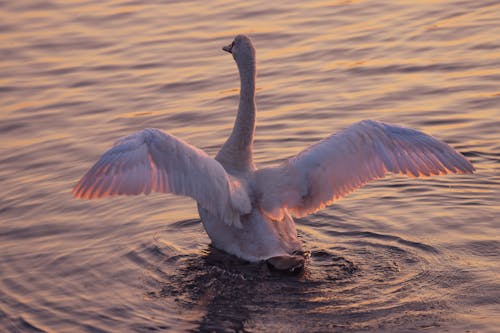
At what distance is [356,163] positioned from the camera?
9.09 m

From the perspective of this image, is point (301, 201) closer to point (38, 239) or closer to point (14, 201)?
point (38, 239)

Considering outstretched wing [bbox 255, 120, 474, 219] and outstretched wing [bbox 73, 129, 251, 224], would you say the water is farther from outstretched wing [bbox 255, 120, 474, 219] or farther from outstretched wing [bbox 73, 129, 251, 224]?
outstretched wing [bbox 73, 129, 251, 224]

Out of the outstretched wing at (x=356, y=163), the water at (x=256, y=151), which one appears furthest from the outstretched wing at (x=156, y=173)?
the water at (x=256, y=151)

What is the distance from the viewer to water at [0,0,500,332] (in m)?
8.63

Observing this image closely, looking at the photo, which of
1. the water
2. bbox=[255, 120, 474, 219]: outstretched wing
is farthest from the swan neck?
the water

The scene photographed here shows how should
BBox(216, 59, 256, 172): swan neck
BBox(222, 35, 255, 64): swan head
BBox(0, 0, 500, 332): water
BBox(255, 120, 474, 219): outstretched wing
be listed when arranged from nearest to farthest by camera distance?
BBox(0, 0, 500, 332): water
BBox(255, 120, 474, 219): outstretched wing
BBox(216, 59, 256, 172): swan neck
BBox(222, 35, 255, 64): swan head

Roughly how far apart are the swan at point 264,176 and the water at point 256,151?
32cm

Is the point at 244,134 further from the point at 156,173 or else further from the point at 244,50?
the point at 156,173

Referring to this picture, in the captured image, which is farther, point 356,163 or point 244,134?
point 244,134

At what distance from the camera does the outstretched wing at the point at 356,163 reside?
907 centimetres

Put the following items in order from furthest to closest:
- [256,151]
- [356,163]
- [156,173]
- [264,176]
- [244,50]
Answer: [256,151] < [244,50] < [264,176] < [356,163] < [156,173]

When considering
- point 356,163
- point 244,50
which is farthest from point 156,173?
point 244,50

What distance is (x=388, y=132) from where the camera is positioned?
919 cm

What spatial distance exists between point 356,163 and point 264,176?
0.85 meters
